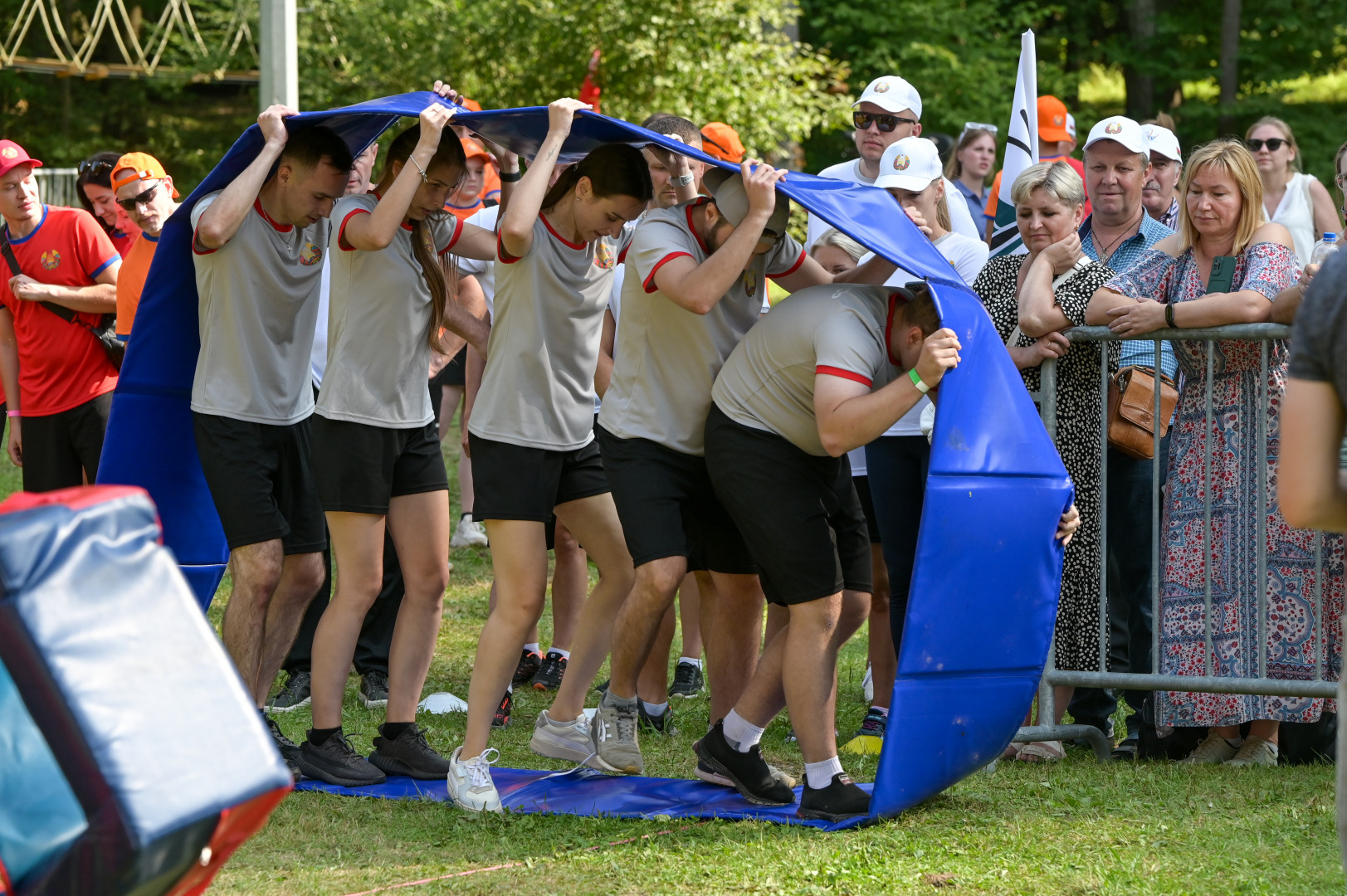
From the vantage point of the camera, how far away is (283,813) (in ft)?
14.3

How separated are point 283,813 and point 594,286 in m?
1.86

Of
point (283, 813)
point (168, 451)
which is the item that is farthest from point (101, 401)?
point (283, 813)

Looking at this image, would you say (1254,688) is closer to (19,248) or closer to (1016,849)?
(1016,849)

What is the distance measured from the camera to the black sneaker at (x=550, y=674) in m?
6.15

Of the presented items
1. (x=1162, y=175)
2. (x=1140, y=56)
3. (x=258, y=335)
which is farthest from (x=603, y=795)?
(x=1140, y=56)

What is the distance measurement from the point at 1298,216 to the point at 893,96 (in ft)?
8.44

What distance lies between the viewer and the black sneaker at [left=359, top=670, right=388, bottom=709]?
5.86m

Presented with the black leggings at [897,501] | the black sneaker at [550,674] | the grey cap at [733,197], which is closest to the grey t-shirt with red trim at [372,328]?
the grey cap at [733,197]

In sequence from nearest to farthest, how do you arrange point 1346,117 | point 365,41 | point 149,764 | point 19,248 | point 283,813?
point 149,764 < point 283,813 < point 19,248 < point 365,41 < point 1346,117

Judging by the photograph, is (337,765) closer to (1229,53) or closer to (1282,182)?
(1282,182)

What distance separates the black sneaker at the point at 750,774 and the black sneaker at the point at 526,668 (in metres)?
1.96

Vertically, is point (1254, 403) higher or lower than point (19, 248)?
lower

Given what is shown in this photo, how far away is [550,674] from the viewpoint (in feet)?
20.2

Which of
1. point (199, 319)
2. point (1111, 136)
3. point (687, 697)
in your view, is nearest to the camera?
point (199, 319)
